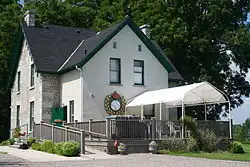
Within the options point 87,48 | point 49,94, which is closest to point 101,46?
point 87,48

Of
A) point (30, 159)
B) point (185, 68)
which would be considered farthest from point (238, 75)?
point (30, 159)

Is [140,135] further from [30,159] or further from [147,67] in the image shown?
[147,67]

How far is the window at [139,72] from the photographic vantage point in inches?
1126

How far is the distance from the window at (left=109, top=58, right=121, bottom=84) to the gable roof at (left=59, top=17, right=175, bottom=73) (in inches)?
59.8

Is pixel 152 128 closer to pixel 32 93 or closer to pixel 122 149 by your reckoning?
pixel 122 149

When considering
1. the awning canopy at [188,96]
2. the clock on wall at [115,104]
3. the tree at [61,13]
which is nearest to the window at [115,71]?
the clock on wall at [115,104]

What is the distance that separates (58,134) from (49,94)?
19.6 feet

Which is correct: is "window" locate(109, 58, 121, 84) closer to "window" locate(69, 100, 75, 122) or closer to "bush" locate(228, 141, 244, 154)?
"window" locate(69, 100, 75, 122)

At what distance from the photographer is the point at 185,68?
40.7m

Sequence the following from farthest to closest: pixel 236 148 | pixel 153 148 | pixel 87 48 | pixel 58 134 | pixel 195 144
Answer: pixel 87 48, pixel 58 134, pixel 236 148, pixel 195 144, pixel 153 148

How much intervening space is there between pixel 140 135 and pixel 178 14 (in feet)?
70.7

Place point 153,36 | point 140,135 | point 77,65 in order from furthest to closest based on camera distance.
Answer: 1. point 153,36
2. point 77,65
3. point 140,135

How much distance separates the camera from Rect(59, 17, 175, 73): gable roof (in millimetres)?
26625

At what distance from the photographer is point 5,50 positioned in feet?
127
